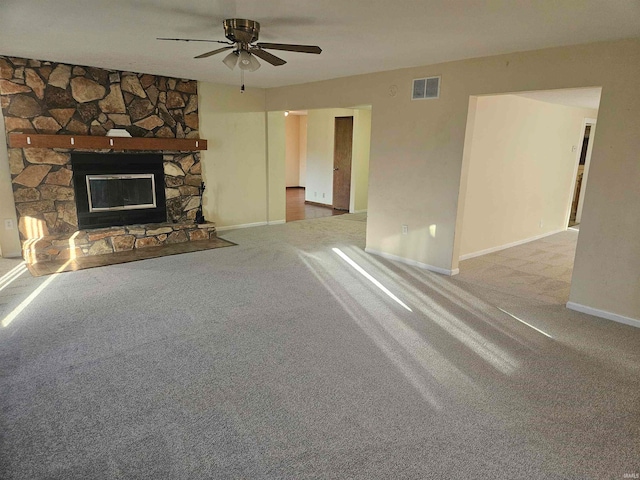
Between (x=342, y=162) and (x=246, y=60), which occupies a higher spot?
(x=246, y=60)

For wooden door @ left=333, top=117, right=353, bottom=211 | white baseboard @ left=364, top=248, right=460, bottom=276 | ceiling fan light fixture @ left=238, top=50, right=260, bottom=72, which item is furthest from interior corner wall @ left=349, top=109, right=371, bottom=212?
ceiling fan light fixture @ left=238, top=50, right=260, bottom=72

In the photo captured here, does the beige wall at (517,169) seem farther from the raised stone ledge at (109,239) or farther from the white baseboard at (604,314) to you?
the raised stone ledge at (109,239)

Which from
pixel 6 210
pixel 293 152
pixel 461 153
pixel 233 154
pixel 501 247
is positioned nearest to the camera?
pixel 461 153

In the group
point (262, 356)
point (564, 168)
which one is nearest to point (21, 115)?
point (262, 356)

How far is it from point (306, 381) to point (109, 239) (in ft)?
12.8

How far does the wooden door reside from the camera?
888cm

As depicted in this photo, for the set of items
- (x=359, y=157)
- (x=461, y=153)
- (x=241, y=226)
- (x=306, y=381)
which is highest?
(x=461, y=153)

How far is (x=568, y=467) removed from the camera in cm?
189

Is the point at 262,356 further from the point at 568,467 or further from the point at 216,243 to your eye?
the point at 216,243

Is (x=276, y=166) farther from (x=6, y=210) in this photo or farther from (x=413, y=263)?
(x=6, y=210)

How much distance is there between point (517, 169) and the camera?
566 cm

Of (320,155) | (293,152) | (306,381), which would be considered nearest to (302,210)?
(320,155)

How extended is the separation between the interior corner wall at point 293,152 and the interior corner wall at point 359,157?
428 centimetres

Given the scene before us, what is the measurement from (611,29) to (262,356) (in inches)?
133
